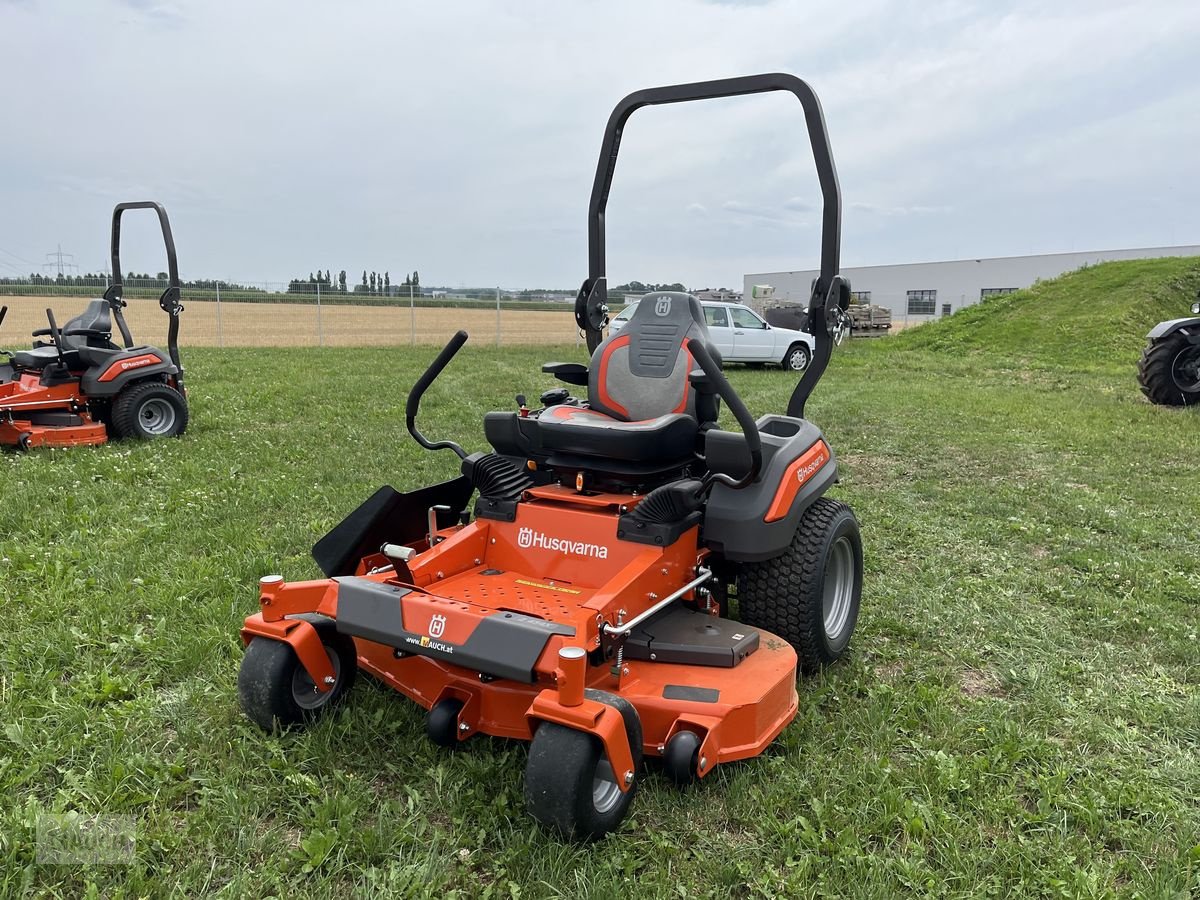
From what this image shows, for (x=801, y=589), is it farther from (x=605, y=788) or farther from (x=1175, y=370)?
(x=1175, y=370)

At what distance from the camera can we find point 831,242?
384cm

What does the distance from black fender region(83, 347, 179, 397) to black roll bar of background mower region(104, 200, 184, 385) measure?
130mm

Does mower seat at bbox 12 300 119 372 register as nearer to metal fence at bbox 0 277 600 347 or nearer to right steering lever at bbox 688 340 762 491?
right steering lever at bbox 688 340 762 491

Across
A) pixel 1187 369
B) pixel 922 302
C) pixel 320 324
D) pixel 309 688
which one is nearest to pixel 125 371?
pixel 309 688

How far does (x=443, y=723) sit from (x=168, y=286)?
21.1 feet

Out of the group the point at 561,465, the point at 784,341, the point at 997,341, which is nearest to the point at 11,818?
the point at 561,465

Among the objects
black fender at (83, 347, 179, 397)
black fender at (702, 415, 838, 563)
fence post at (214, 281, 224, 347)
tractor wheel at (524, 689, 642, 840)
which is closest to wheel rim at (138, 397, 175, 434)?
black fender at (83, 347, 179, 397)

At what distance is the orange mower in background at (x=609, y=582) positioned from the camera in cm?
273

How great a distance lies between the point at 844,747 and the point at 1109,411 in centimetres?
977

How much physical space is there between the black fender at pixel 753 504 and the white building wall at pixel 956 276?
4224 cm

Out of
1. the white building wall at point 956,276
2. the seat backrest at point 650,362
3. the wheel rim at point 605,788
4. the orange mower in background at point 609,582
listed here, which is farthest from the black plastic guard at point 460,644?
the white building wall at point 956,276

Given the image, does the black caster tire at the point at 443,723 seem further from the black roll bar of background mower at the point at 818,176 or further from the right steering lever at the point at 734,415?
the black roll bar of background mower at the point at 818,176

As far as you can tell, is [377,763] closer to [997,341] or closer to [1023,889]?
[1023,889]

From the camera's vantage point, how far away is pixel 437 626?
113 inches
